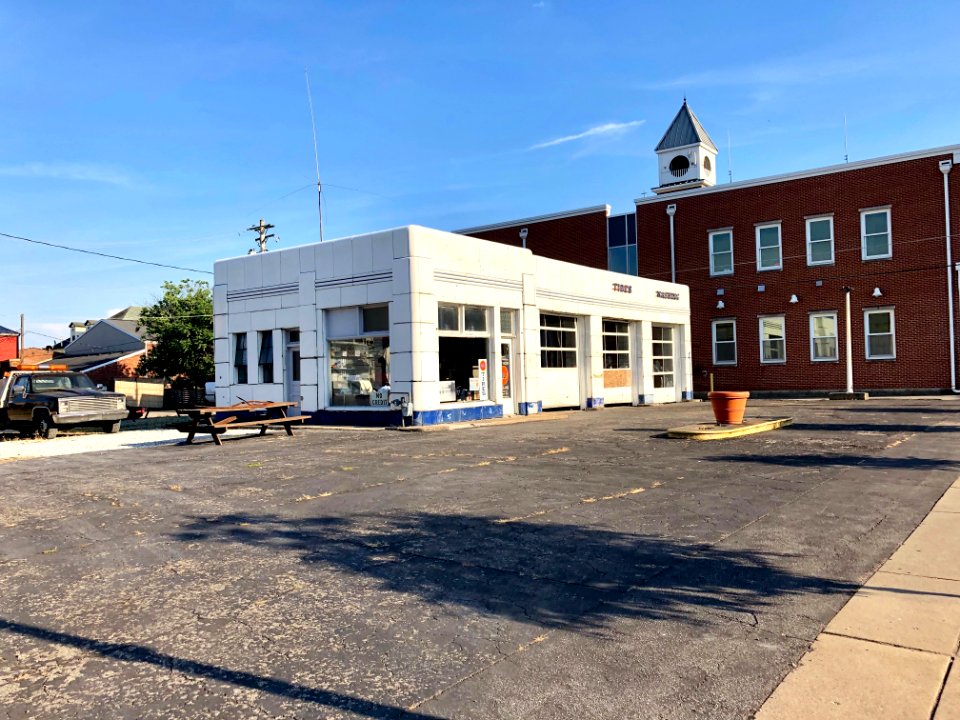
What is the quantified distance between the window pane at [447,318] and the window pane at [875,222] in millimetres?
21153

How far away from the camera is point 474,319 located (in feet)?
69.7

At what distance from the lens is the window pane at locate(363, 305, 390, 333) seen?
1987 centimetres

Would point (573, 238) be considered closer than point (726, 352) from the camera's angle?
No

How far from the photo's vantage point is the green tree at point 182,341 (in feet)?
138

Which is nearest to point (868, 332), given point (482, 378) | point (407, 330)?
point (482, 378)

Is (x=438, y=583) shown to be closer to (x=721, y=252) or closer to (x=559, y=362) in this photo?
(x=559, y=362)

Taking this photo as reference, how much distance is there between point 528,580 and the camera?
5312 millimetres

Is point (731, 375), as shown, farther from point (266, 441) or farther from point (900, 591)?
point (900, 591)

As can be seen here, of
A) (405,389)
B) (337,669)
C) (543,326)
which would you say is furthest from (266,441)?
(337,669)

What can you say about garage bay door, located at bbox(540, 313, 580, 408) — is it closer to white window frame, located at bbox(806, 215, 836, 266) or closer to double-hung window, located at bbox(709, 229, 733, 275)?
double-hung window, located at bbox(709, 229, 733, 275)

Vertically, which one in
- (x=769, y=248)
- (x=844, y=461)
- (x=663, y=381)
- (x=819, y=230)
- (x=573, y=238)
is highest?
(x=573, y=238)

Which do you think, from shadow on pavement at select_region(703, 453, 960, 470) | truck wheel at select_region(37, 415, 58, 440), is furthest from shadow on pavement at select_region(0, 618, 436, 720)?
truck wheel at select_region(37, 415, 58, 440)

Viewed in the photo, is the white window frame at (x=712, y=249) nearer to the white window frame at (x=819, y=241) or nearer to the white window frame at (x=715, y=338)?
the white window frame at (x=715, y=338)

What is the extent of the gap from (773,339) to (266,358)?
76.5 feet
